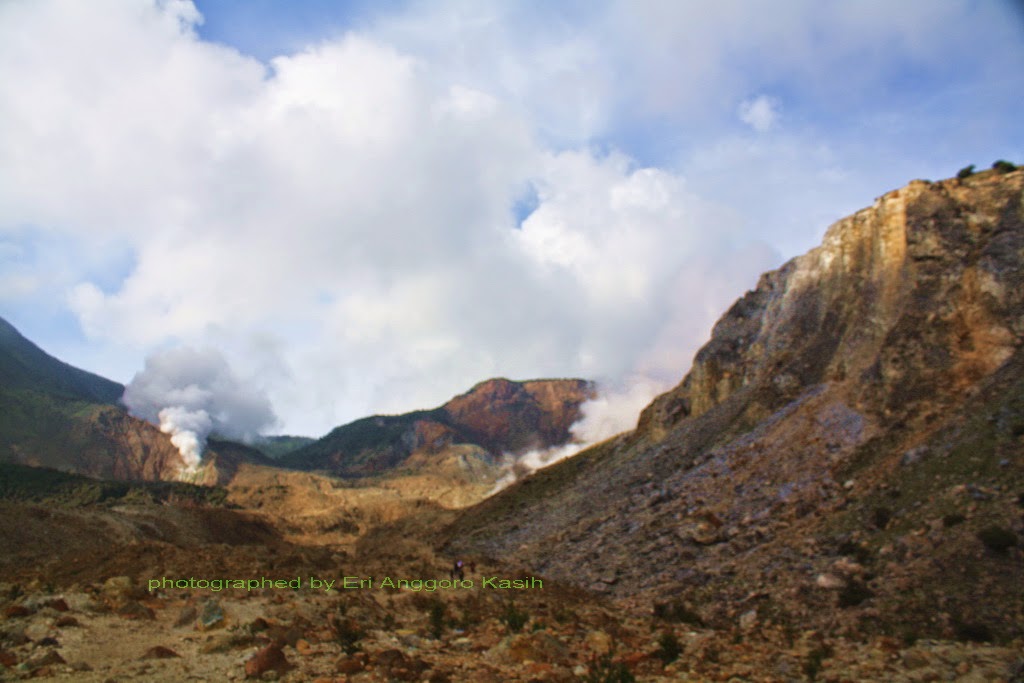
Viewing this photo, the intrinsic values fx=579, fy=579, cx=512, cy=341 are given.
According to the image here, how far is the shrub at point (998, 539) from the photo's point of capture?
1507 cm

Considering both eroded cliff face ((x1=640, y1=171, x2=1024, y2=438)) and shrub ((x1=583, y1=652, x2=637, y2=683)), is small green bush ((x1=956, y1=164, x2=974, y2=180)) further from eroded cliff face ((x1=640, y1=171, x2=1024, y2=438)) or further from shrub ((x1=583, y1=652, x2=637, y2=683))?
shrub ((x1=583, y1=652, x2=637, y2=683))

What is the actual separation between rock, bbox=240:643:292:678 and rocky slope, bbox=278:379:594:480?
147m

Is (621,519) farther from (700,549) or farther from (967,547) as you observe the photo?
(967,547)

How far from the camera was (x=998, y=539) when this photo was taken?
1527 centimetres

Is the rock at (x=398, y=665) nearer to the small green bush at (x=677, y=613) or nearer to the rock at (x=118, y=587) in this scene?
the small green bush at (x=677, y=613)

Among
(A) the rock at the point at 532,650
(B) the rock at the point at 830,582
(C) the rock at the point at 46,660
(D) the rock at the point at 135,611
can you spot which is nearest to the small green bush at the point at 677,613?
(B) the rock at the point at 830,582

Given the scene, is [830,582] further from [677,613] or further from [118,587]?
[118,587]

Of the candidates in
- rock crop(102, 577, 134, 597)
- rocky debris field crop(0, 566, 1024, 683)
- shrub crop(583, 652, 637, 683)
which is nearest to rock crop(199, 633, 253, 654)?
rocky debris field crop(0, 566, 1024, 683)

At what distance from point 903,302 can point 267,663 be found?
35050 mm

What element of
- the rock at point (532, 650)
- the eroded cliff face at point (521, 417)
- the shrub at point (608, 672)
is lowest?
the rock at point (532, 650)

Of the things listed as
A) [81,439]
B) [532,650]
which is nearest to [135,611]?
[532,650]

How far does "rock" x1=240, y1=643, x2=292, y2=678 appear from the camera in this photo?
414 inches

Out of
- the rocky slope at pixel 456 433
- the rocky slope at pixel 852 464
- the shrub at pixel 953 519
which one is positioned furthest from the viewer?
the rocky slope at pixel 456 433

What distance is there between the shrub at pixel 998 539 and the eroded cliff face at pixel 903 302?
12379mm
